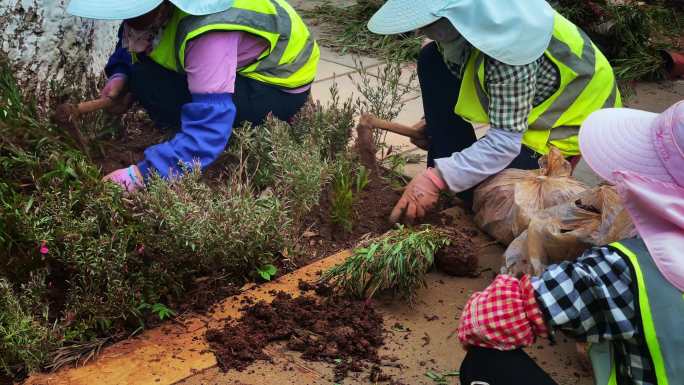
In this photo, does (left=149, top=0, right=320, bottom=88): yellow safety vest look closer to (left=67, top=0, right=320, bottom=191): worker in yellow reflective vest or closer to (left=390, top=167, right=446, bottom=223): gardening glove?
(left=67, top=0, right=320, bottom=191): worker in yellow reflective vest

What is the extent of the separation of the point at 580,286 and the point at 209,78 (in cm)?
183

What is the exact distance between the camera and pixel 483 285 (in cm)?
314

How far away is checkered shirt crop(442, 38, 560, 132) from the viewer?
3070 millimetres

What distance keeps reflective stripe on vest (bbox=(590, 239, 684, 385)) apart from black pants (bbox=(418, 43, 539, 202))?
5.97 ft

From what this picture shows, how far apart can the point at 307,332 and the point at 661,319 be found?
131 cm

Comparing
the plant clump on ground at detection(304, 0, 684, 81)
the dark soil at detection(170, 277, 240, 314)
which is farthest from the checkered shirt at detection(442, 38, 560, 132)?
the plant clump on ground at detection(304, 0, 684, 81)

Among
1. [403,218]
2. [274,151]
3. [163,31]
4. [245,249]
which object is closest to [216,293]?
[245,249]

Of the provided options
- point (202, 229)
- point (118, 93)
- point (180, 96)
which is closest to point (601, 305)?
point (202, 229)

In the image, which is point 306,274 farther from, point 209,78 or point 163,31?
point 163,31

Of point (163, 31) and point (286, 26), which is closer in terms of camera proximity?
point (163, 31)

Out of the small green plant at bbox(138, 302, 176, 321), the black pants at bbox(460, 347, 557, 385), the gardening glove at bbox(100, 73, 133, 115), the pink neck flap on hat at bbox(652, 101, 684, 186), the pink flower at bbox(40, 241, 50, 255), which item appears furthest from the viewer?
the gardening glove at bbox(100, 73, 133, 115)

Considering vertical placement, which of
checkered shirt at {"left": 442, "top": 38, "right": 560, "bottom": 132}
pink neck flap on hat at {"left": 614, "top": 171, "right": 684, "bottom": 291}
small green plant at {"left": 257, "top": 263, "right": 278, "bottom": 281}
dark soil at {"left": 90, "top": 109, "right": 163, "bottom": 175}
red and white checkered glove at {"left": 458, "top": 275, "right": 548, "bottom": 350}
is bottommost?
small green plant at {"left": 257, "top": 263, "right": 278, "bottom": 281}

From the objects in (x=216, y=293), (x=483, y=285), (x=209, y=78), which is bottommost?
(x=483, y=285)

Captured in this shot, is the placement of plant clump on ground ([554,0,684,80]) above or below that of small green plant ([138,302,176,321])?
below
